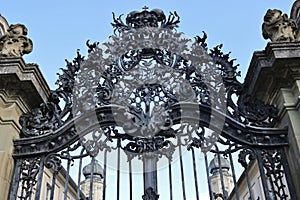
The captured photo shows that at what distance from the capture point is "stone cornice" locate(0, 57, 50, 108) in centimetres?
486

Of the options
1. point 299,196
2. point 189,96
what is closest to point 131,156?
point 189,96

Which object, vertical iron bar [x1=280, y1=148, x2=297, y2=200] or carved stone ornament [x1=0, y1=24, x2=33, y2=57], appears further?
carved stone ornament [x1=0, y1=24, x2=33, y2=57]

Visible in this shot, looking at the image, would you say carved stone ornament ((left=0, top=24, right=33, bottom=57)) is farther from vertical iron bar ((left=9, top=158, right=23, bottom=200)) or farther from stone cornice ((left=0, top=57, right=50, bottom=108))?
vertical iron bar ((left=9, top=158, right=23, bottom=200))

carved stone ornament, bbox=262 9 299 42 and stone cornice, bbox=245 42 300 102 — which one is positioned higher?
carved stone ornament, bbox=262 9 299 42

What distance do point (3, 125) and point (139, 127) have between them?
5.67 ft

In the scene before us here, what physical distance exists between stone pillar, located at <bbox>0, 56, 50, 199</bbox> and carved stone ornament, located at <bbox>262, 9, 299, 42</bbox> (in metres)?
3.21

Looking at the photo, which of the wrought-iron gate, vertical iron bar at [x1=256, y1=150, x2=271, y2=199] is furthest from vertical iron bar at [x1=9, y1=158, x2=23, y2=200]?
vertical iron bar at [x1=256, y1=150, x2=271, y2=199]

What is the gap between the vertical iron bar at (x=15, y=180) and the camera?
4492mm

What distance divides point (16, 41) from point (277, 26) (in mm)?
3673

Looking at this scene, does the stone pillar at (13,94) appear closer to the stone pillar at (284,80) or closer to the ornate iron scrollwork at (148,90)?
the ornate iron scrollwork at (148,90)

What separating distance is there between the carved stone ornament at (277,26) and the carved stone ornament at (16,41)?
3376mm

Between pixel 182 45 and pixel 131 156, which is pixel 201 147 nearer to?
pixel 131 156

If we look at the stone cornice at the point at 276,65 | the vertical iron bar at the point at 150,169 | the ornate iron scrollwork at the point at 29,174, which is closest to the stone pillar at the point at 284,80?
the stone cornice at the point at 276,65

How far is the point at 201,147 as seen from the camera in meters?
4.74
